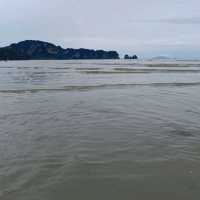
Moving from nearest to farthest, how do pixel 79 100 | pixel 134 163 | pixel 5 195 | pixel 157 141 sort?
pixel 5 195, pixel 134 163, pixel 157 141, pixel 79 100

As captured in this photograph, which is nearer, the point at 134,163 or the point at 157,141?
the point at 134,163

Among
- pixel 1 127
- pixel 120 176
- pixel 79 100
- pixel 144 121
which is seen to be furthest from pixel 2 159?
pixel 79 100

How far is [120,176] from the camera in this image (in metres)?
5.90

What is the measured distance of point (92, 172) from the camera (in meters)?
6.08

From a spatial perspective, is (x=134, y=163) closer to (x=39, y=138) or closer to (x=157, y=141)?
(x=157, y=141)

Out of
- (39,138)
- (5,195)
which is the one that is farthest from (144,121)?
(5,195)

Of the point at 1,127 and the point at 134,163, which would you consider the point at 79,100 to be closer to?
the point at 1,127

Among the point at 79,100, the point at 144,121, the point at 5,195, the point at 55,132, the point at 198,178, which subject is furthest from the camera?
the point at 79,100

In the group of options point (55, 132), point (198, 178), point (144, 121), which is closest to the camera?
point (198, 178)

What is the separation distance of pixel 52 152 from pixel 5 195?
216cm

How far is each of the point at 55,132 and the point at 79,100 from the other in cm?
677

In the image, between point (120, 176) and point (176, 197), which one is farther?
point (120, 176)

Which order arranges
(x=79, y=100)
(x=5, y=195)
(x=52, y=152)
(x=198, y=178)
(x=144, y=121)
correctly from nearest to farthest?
(x=5, y=195) < (x=198, y=178) < (x=52, y=152) < (x=144, y=121) < (x=79, y=100)

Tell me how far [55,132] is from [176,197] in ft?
15.1
